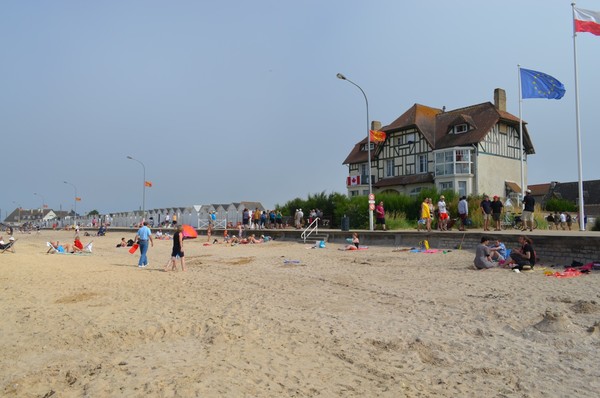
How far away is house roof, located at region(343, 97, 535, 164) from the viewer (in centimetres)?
3931

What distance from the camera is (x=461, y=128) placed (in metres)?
40.9

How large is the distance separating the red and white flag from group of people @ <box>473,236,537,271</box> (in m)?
10.9

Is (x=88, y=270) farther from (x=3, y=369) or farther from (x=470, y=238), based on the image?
(x=470, y=238)

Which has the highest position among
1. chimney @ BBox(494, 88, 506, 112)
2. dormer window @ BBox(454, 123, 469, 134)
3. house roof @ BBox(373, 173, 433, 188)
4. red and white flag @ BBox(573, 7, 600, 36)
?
chimney @ BBox(494, 88, 506, 112)

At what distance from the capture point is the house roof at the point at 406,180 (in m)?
41.1

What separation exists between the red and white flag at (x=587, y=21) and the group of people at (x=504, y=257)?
10885 mm

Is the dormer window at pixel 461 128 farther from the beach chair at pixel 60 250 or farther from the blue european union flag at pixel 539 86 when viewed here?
the beach chair at pixel 60 250

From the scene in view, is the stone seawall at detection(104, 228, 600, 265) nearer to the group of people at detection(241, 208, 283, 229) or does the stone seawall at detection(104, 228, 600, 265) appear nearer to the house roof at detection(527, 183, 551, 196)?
the group of people at detection(241, 208, 283, 229)

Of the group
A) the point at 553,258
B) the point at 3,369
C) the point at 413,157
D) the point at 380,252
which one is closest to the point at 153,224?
the point at 413,157

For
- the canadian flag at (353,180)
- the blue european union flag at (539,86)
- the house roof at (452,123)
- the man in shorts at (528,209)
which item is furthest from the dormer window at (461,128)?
the man in shorts at (528,209)

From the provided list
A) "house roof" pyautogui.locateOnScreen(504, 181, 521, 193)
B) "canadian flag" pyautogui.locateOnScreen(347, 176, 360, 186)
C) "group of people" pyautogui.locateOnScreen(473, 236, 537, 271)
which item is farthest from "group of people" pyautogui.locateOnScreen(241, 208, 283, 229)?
"house roof" pyautogui.locateOnScreen(504, 181, 521, 193)

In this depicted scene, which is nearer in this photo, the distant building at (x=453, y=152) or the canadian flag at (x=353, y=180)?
the distant building at (x=453, y=152)

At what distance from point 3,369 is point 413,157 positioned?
41.0 meters

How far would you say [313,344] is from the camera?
589cm
